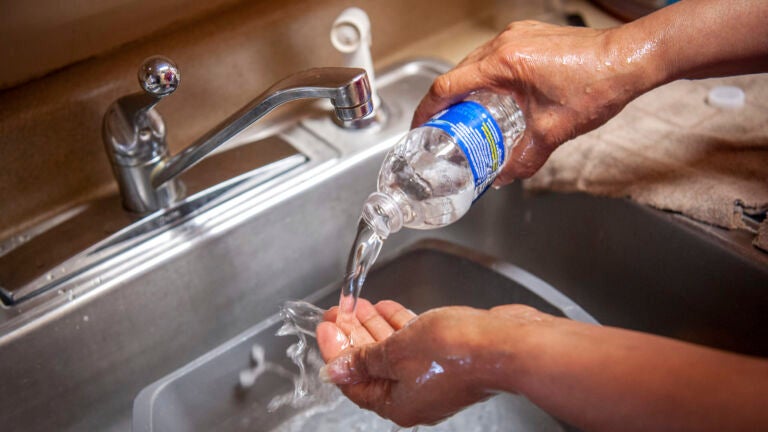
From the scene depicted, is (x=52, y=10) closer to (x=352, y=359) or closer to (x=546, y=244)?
(x=352, y=359)

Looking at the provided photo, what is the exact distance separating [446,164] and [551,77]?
0.46 ft

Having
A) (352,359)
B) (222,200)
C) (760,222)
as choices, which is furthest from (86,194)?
(760,222)

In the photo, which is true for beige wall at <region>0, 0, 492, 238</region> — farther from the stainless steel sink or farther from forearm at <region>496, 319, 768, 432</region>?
forearm at <region>496, 319, 768, 432</region>

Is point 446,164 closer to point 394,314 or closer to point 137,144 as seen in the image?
point 394,314

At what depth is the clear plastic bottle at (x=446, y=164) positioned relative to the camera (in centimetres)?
64

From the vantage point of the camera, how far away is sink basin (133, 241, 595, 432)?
0.70 m

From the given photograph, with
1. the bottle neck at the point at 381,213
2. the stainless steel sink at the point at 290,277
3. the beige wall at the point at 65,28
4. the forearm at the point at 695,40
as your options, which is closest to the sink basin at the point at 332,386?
the stainless steel sink at the point at 290,277

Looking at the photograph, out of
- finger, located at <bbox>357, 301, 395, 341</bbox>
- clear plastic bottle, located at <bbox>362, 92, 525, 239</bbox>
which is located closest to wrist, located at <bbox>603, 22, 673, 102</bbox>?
clear plastic bottle, located at <bbox>362, 92, 525, 239</bbox>

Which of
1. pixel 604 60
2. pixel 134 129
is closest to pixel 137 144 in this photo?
pixel 134 129

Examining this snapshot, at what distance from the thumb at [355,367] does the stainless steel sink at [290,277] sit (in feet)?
0.75

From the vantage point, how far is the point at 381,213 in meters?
0.67

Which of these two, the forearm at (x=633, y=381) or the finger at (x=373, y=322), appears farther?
the finger at (x=373, y=322)

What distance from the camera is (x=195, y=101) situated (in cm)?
86

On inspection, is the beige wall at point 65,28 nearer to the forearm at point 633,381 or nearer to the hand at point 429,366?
the hand at point 429,366
